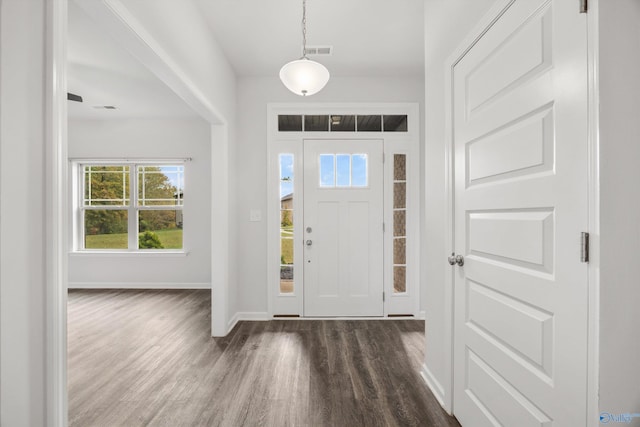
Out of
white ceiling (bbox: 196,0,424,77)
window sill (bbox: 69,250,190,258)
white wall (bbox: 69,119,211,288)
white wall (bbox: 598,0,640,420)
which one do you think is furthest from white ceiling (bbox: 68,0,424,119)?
window sill (bbox: 69,250,190,258)

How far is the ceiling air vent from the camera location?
3092 millimetres

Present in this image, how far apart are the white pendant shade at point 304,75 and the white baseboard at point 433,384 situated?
6.93 feet

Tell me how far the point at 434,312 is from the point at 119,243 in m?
5.28

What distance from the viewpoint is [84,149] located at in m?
5.29

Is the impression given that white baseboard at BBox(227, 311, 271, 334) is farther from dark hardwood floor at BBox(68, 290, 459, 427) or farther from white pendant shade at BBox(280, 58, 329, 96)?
white pendant shade at BBox(280, 58, 329, 96)

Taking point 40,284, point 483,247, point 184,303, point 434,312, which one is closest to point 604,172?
point 483,247

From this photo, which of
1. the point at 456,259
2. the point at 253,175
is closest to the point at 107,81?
the point at 253,175

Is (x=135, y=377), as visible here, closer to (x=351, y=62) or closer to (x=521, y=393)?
(x=521, y=393)

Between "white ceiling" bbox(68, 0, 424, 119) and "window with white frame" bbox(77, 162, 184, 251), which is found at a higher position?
"white ceiling" bbox(68, 0, 424, 119)

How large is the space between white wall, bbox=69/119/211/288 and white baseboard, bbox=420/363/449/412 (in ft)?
12.9

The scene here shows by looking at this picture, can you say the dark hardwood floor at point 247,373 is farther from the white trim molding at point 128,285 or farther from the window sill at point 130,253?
the window sill at point 130,253

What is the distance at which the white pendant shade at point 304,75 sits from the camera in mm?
2100

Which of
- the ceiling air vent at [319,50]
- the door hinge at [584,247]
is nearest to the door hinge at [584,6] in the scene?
the door hinge at [584,247]

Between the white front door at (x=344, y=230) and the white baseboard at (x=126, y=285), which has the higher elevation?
the white front door at (x=344, y=230)
